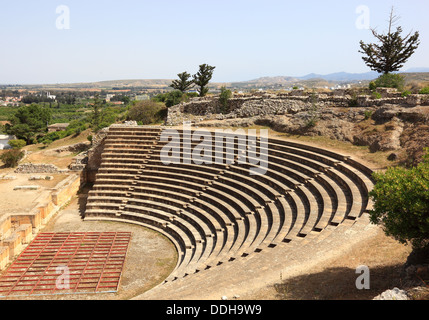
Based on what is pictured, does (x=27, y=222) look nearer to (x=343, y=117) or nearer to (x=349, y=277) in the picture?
(x=349, y=277)

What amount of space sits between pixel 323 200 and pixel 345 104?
465 inches

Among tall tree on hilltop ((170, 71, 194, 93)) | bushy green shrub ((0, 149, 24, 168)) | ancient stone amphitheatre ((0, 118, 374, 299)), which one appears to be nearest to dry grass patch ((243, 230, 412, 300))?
ancient stone amphitheatre ((0, 118, 374, 299))

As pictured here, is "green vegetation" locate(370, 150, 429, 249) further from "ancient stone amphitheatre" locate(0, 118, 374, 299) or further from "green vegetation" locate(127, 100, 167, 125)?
"green vegetation" locate(127, 100, 167, 125)

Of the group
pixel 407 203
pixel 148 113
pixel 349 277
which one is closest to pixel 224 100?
pixel 148 113

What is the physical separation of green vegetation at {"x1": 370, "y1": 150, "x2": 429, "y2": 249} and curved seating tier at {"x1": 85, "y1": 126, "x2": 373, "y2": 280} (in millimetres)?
3474

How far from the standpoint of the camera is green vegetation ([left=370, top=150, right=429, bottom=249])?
5.84 m

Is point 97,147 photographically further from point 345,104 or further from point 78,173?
point 345,104

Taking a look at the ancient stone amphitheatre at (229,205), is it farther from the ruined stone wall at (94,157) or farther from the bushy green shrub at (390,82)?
the bushy green shrub at (390,82)

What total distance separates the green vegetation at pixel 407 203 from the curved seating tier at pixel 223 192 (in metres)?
3.47

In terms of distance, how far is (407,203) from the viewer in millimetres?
6000

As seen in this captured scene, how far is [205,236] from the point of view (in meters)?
13.4

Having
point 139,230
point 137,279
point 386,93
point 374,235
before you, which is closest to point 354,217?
point 374,235

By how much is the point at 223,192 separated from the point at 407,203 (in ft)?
32.6

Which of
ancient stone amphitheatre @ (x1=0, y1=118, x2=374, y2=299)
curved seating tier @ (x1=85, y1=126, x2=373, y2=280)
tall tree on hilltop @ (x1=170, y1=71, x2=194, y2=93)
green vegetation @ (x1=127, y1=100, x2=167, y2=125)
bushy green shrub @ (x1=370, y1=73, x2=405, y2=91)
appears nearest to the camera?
ancient stone amphitheatre @ (x1=0, y1=118, x2=374, y2=299)
